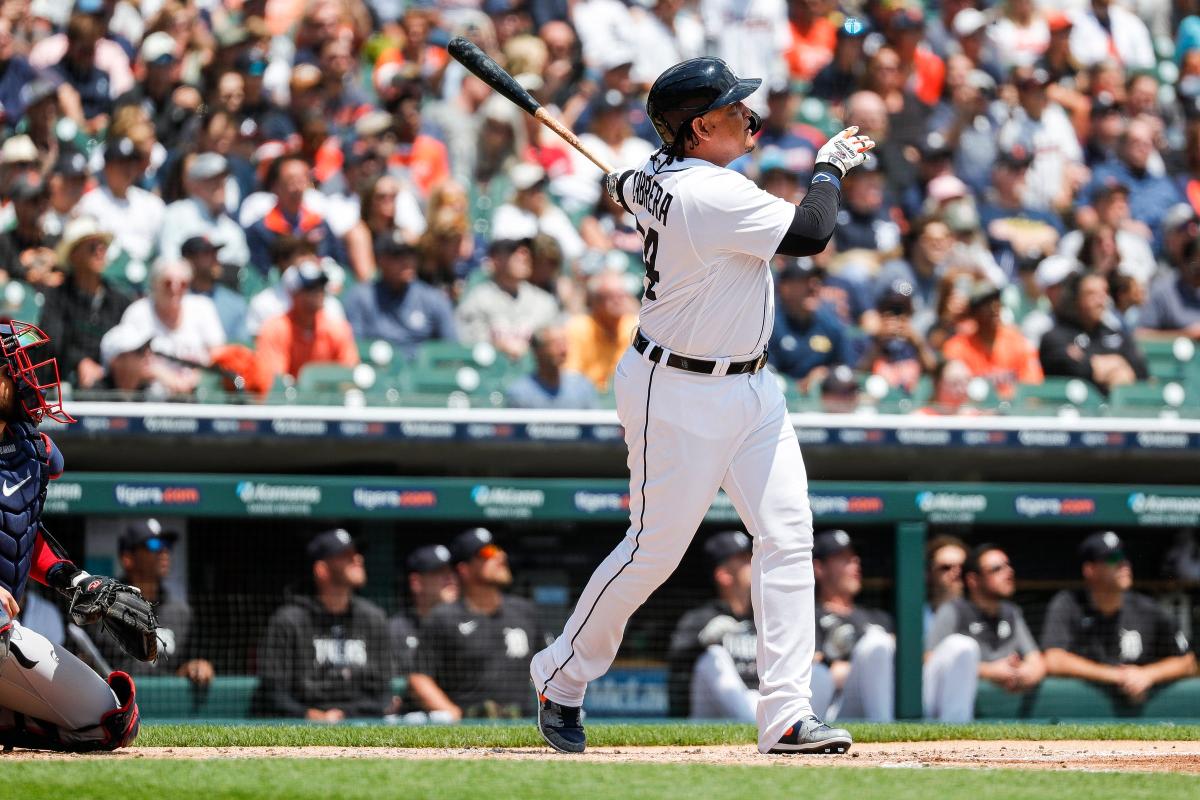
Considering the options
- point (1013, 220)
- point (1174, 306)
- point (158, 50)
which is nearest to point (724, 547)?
point (1174, 306)

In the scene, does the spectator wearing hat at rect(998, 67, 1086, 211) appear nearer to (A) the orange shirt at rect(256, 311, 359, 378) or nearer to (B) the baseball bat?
(A) the orange shirt at rect(256, 311, 359, 378)

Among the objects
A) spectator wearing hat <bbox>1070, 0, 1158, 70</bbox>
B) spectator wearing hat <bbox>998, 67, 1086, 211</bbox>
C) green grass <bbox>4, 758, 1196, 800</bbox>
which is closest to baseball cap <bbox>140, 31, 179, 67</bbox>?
spectator wearing hat <bbox>998, 67, 1086, 211</bbox>

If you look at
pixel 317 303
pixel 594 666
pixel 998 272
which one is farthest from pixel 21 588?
pixel 998 272

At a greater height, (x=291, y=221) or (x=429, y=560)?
(x=291, y=221)

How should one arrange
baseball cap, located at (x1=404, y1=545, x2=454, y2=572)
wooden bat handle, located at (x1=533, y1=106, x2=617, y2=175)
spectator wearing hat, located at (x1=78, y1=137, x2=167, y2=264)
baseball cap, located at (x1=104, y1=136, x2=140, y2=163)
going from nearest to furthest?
1. wooden bat handle, located at (x1=533, y1=106, x2=617, y2=175)
2. baseball cap, located at (x1=404, y1=545, x2=454, y2=572)
3. spectator wearing hat, located at (x1=78, y1=137, x2=167, y2=264)
4. baseball cap, located at (x1=104, y1=136, x2=140, y2=163)

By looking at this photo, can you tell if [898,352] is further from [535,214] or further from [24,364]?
[24,364]

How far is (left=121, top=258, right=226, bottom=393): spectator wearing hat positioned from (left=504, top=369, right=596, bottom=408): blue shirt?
1338 millimetres

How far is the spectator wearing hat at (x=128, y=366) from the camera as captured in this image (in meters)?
7.36

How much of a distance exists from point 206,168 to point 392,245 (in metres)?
1.14

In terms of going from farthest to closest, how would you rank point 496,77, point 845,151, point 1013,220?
point 1013,220
point 496,77
point 845,151

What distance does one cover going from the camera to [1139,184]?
1111 centimetres

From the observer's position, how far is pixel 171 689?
22.5ft

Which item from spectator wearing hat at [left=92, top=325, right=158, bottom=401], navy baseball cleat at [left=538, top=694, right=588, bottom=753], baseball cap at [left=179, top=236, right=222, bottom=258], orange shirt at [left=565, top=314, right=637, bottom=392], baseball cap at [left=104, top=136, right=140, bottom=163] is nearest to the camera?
navy baseball cleat at [left=538, top=694, right=588, bottom=753]

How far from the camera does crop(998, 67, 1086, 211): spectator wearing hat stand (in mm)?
11039
